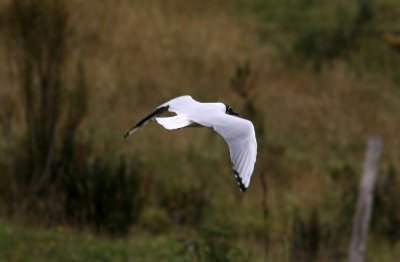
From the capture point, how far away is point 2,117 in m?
10.3

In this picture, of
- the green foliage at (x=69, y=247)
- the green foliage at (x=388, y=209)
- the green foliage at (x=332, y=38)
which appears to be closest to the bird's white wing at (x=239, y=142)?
the green foliage at (x=69, y=247)

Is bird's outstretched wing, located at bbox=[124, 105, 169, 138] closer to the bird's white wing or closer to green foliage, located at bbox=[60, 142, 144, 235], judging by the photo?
the bird's white wing

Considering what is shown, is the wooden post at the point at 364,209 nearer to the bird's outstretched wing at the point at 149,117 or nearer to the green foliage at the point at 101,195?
the green foliage at the point at 101,195

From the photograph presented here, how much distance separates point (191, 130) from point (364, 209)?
5.09 metres

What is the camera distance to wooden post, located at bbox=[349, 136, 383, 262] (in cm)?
846

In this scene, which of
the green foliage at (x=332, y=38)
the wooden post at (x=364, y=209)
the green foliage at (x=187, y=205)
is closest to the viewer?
the wooden post at (x=364, y=209)

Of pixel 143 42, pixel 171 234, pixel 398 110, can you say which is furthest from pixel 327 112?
pixel 171 234

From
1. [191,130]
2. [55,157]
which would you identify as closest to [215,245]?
[55,157]

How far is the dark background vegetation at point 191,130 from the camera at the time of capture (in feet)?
30.6

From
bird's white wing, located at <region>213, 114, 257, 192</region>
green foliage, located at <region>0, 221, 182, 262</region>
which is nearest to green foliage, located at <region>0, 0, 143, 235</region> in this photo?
green foliage, located at <region>0, 221, 182, 262</region>

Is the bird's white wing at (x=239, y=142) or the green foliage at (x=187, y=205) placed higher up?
the bird's white wing at (x=239, y=142)

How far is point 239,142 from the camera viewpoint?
5.08 metres

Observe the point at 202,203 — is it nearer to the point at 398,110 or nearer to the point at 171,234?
the point at 171,234

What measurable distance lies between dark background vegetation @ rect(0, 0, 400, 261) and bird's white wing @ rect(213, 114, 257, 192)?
135 cm
